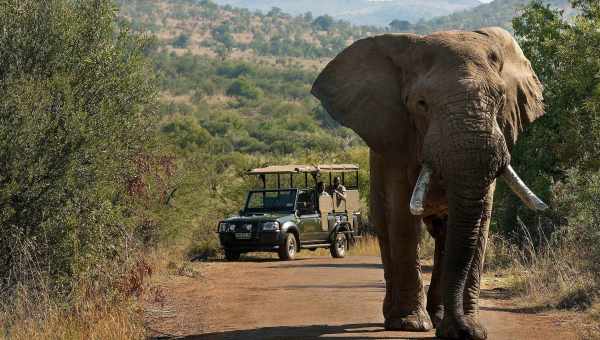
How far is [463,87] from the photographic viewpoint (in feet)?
30.3

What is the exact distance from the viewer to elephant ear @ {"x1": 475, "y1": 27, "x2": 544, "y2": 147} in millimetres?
10320

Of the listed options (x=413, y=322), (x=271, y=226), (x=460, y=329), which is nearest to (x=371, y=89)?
(x=413, y=322)

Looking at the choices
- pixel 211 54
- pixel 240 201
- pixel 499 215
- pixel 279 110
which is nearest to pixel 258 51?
pixel 211 54

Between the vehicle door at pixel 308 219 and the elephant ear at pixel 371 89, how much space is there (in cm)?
1353

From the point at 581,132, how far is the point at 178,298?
643cm

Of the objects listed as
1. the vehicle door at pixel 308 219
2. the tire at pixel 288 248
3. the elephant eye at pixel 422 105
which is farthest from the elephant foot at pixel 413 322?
the vehicle door at pixel 308 219

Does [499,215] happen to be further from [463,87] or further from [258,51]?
[258,51]

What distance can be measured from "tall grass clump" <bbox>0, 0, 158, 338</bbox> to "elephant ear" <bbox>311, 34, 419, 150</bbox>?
2433 mm

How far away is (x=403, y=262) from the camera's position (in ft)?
34.3

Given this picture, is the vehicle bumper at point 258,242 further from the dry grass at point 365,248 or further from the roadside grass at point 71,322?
the roadside grass at point 71,322

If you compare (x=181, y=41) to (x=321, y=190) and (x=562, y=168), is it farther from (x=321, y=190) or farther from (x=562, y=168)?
(x=562, y=168)

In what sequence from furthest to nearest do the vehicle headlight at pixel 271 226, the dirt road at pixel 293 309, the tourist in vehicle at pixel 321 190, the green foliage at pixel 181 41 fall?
the green foliage at pixel 181 41 < the tourist in vehicle at pixel 321 190 < the vehicle headlight at pixel 271 226 < the dirt road at pixel 293 309

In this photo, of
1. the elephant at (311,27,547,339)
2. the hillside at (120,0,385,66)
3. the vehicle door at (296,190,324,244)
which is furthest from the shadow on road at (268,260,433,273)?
the hillside at (120,0,385,66)

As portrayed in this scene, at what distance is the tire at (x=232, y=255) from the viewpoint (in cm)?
2436
